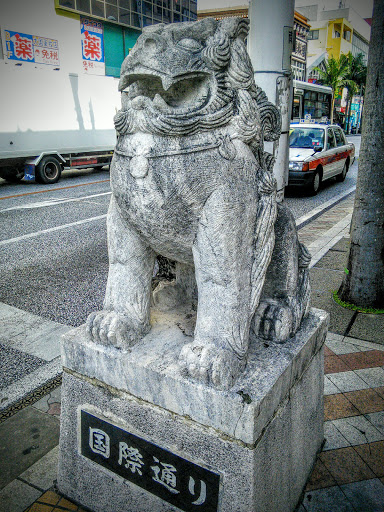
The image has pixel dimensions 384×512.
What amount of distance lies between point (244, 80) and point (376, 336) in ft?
8.50

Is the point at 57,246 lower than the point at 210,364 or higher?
lower

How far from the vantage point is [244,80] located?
4.91 feet

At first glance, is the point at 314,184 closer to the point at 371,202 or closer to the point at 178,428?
the point at 371,202

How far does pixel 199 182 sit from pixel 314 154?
9109 mm

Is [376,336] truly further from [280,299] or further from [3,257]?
[3,257]

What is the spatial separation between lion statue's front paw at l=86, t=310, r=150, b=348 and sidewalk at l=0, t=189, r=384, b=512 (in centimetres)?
83

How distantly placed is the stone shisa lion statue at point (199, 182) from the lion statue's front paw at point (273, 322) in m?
0.20

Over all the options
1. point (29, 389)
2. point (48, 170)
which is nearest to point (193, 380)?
point (29, 389)

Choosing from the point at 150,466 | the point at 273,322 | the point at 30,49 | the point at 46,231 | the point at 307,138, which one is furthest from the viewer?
the point at 30,49

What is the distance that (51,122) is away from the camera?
452 inches

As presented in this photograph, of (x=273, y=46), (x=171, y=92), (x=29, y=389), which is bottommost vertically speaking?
(x=29, y=389)

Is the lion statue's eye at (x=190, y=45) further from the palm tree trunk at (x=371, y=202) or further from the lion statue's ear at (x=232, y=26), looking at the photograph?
the palm tree trunk at (x=371, y=202)

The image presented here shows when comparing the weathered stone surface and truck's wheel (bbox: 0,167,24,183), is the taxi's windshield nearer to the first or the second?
truck's wheel (bbox: 0,167,24,183)

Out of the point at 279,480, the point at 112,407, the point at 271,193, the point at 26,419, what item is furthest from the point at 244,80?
the point at 26,419
